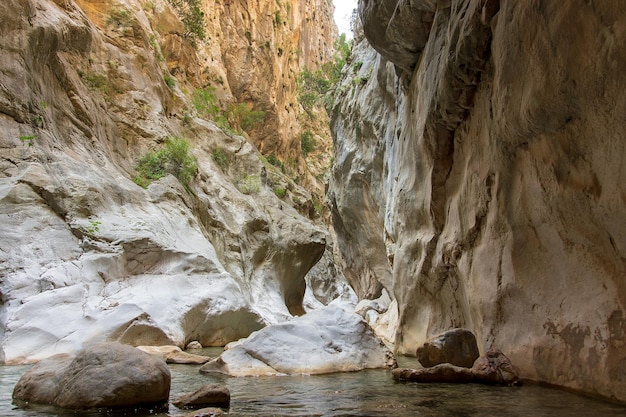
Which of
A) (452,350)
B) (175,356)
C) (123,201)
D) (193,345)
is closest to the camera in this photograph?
(452,350)

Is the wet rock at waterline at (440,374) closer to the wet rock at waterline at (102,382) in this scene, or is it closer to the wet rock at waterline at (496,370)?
the wet rock at waterline at (496,370)

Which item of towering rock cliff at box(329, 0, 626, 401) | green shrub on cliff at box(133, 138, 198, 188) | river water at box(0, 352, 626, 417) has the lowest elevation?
river water at box(0, 352, 626, 417)

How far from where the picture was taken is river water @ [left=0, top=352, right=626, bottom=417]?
4.33 m

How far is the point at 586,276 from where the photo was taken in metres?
5.38

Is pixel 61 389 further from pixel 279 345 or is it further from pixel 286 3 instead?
pixel 286 3

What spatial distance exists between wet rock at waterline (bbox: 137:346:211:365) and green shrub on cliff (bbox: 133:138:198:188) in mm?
8025

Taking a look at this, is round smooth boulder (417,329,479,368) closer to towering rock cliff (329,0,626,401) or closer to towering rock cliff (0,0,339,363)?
towering rock cliff (329,0,626,401)

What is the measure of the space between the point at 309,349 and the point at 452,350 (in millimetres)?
2225

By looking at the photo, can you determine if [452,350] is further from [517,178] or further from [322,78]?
[322,78]

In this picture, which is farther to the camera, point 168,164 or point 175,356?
point 168,164

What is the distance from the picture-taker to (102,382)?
4477 millimetres

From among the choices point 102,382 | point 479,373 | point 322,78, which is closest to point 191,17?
point 322,78

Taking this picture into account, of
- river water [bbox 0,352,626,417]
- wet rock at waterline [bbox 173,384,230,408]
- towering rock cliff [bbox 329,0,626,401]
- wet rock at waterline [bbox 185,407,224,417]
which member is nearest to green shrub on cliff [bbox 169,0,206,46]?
towering rock cliff [bbox 329,0,626,401]

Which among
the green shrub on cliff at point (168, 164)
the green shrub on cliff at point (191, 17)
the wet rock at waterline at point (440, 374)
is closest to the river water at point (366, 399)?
the wet rock at waterline at point (440, 374)
